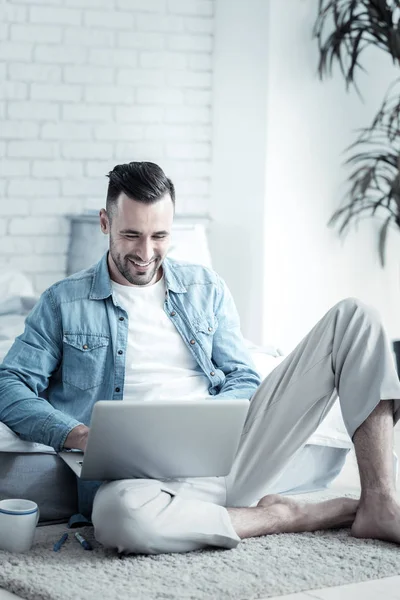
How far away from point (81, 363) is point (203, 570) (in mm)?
671

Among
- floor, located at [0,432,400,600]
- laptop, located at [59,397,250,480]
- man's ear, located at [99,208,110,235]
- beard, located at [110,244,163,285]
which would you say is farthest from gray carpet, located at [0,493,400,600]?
man's ear, located at [99,208,110,235]

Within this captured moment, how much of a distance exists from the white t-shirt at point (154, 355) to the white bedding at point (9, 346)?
0.31 m

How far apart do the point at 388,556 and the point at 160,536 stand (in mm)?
537

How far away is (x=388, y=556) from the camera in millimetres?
2422

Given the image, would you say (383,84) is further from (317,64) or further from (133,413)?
(133,413)

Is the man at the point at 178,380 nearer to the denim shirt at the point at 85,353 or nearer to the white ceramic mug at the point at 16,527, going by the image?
the denim shirt at the point at 85,353

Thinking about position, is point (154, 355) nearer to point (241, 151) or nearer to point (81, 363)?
point (81, 363)

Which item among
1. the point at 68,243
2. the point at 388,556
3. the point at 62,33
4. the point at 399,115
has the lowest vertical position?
the point at 388,556

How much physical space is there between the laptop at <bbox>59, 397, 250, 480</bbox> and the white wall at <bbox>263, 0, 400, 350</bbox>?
2.38m

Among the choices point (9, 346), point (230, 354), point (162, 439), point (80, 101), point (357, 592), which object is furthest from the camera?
point (80, 101)

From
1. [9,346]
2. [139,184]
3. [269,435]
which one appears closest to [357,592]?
[269,435]

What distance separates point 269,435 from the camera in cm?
261

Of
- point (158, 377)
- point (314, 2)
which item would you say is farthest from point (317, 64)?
point (158, 377)

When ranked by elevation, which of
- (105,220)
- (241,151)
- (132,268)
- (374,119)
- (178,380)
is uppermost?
(374,119)
